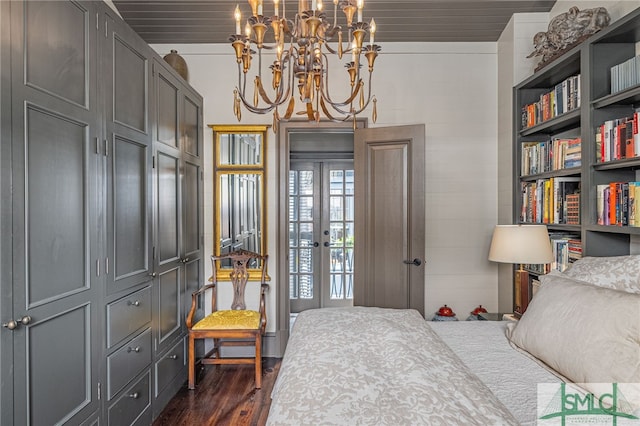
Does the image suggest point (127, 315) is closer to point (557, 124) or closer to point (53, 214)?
Answer: point (53, 214)

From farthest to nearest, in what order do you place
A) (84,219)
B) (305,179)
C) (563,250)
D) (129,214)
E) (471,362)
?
(305,179) < (563,250) < (129,214) < (84,219) < (471,362)

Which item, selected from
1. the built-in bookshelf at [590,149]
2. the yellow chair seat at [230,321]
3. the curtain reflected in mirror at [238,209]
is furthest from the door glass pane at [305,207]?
the built-in bookshelf at [590,149]

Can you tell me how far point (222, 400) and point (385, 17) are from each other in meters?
3.27

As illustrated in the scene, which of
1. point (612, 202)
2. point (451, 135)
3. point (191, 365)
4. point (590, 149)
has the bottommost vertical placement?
point (191, 365)

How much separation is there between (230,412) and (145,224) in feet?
4.52

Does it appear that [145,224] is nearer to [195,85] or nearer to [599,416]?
[195,85]

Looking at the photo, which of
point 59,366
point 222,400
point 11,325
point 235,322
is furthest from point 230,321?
point 11,325

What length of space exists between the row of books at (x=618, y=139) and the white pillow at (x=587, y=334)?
94 centimetres

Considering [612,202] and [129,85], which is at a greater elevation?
[129,85]

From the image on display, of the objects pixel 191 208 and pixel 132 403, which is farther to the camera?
pixel 191 208

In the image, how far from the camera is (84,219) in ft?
6.15

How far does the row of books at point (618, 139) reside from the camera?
2.02 meters

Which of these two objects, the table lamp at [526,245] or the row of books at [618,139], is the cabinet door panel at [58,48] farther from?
the row of books at [618,139]

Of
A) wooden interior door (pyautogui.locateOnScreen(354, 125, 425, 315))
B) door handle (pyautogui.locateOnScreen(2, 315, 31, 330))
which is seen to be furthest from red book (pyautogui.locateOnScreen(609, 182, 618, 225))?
door handle (pyautogui.locateOnScreen(2, 315, 31, 330))
